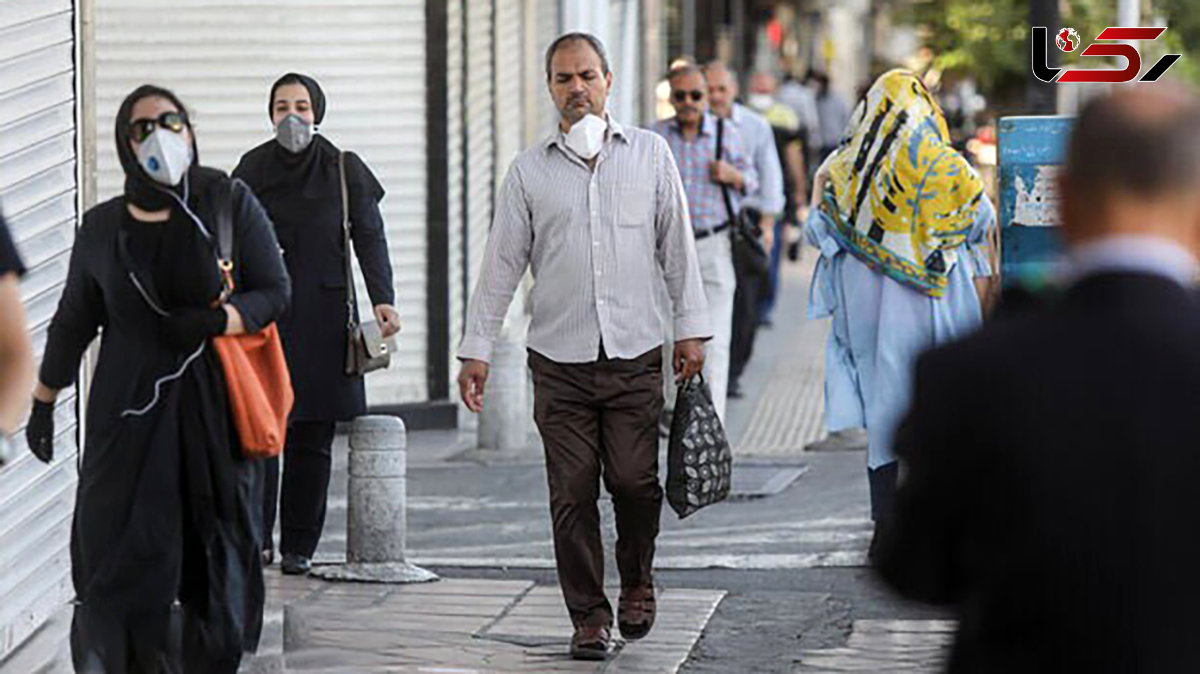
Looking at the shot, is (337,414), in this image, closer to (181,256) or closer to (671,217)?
(671,217)

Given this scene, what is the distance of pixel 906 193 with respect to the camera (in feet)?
30.9

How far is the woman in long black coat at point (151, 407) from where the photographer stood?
21.4 ft

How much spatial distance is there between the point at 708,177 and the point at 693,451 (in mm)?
5796

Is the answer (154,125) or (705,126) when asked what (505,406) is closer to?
(705,126)

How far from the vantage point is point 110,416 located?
6.54 metres

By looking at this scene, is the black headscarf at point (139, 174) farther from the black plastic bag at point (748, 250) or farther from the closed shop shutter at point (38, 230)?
the black plastic bag at point (748, 250)

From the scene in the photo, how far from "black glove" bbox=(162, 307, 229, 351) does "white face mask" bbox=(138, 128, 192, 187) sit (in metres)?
0.32

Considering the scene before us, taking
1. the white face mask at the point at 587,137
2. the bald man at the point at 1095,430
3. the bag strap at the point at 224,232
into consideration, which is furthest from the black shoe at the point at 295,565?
the bald man at the point at 1095,430

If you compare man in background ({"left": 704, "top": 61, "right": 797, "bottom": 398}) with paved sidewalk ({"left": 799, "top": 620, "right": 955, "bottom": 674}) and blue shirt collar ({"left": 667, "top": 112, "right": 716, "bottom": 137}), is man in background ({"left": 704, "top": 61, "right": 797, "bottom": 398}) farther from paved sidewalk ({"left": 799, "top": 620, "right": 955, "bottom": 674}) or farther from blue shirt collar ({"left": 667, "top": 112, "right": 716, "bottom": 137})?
paved sidewalk ({"left": 799, "top": 620, "right": 955, "bottom": 674})

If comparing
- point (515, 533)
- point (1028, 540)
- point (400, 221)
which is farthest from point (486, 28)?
point (1028, 540)

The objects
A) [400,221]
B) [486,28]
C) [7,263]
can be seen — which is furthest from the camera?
[486,28]

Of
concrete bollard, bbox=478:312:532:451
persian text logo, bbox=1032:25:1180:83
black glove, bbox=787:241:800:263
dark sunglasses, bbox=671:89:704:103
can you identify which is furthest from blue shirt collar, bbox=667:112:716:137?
black glove, bbox=787:241:800:263

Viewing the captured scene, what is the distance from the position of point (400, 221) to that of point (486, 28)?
7.64 feet

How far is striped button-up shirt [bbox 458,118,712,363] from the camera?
319 inches
